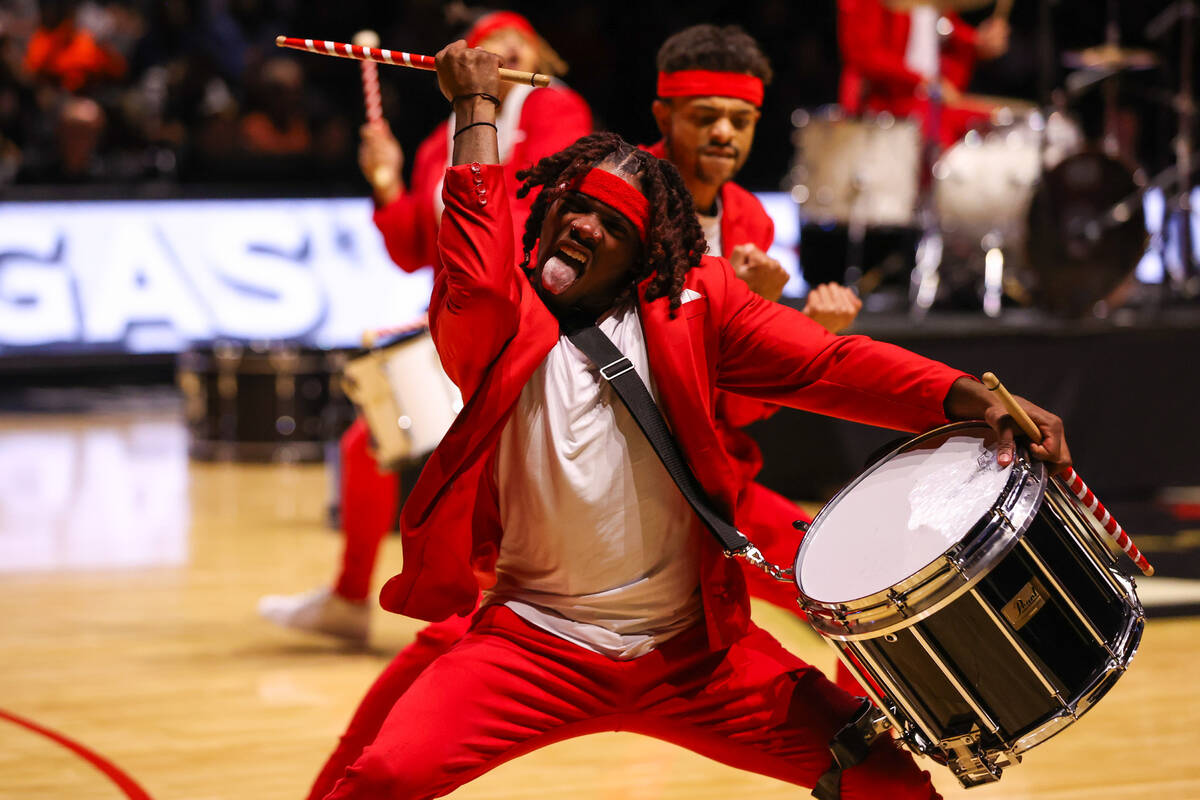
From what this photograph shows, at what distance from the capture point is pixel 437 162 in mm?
4645

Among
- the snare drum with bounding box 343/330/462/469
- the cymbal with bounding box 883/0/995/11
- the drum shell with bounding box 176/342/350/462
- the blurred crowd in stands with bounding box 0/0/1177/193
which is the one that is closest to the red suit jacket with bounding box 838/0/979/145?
the cymbal with bounding box 883/0/995/11

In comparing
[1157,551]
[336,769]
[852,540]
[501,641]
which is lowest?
[1157,551]

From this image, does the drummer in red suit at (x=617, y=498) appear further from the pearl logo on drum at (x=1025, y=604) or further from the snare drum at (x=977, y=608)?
the pearl logo on drum at (x=1025, y=604)

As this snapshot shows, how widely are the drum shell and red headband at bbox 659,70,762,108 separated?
5807 mm

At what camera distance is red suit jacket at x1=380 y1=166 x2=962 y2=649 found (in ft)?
7.54

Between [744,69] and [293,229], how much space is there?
7504 mm

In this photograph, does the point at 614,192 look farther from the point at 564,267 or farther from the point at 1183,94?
the point at 1183,94

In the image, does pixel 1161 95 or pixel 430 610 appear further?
→ pixel 1161 95

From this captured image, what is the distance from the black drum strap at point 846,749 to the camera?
7.94 feet

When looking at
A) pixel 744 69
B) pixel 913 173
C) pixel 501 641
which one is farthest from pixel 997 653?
pixel 913 173

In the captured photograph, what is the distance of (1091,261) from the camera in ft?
23.2

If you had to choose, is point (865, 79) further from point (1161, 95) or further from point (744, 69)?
point (744, 69)

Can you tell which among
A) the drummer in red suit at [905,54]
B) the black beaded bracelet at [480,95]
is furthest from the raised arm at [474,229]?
the drummer in red suit at [905,54]

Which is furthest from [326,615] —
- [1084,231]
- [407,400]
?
[1084,231]
